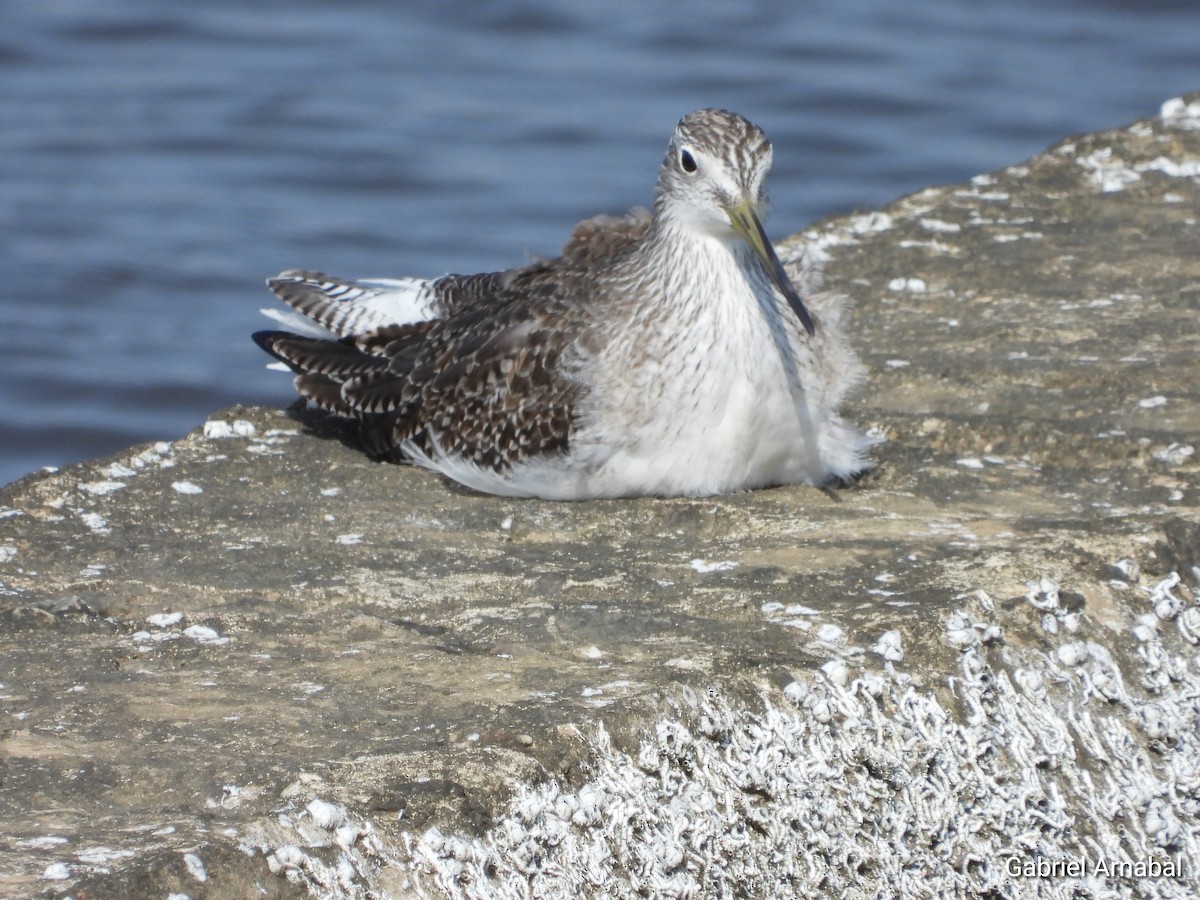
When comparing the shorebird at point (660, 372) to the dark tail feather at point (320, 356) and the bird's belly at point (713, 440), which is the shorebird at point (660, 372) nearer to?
the bird's belly at point (713, 440)

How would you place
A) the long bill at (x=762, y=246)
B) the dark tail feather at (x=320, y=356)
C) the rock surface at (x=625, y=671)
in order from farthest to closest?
the dark tail feather at (x=320, y=356)
the long bill at (x=762, y=246)
the rock surface at (x=625, y=671)

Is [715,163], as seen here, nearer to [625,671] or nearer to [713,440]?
[713,440]

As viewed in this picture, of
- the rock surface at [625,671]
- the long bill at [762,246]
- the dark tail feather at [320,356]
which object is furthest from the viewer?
the dark tail feather at [320,356]

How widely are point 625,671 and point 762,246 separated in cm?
164

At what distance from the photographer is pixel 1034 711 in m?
3.76

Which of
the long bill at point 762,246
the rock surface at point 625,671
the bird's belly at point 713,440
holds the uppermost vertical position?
the long bill at point 762,246

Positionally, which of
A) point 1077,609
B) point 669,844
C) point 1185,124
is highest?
point 1185,124

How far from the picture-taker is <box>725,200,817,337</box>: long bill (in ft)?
16.1

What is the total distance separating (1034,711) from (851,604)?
0.46m

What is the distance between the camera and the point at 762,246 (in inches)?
193

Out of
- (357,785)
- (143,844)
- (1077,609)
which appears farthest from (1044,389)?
(143,844)

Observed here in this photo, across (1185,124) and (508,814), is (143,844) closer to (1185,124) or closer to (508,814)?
(508,814)

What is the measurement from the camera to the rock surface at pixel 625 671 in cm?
321

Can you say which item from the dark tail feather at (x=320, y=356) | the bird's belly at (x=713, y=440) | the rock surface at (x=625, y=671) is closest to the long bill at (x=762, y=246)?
the bird's belly at (x=713, y=440)
